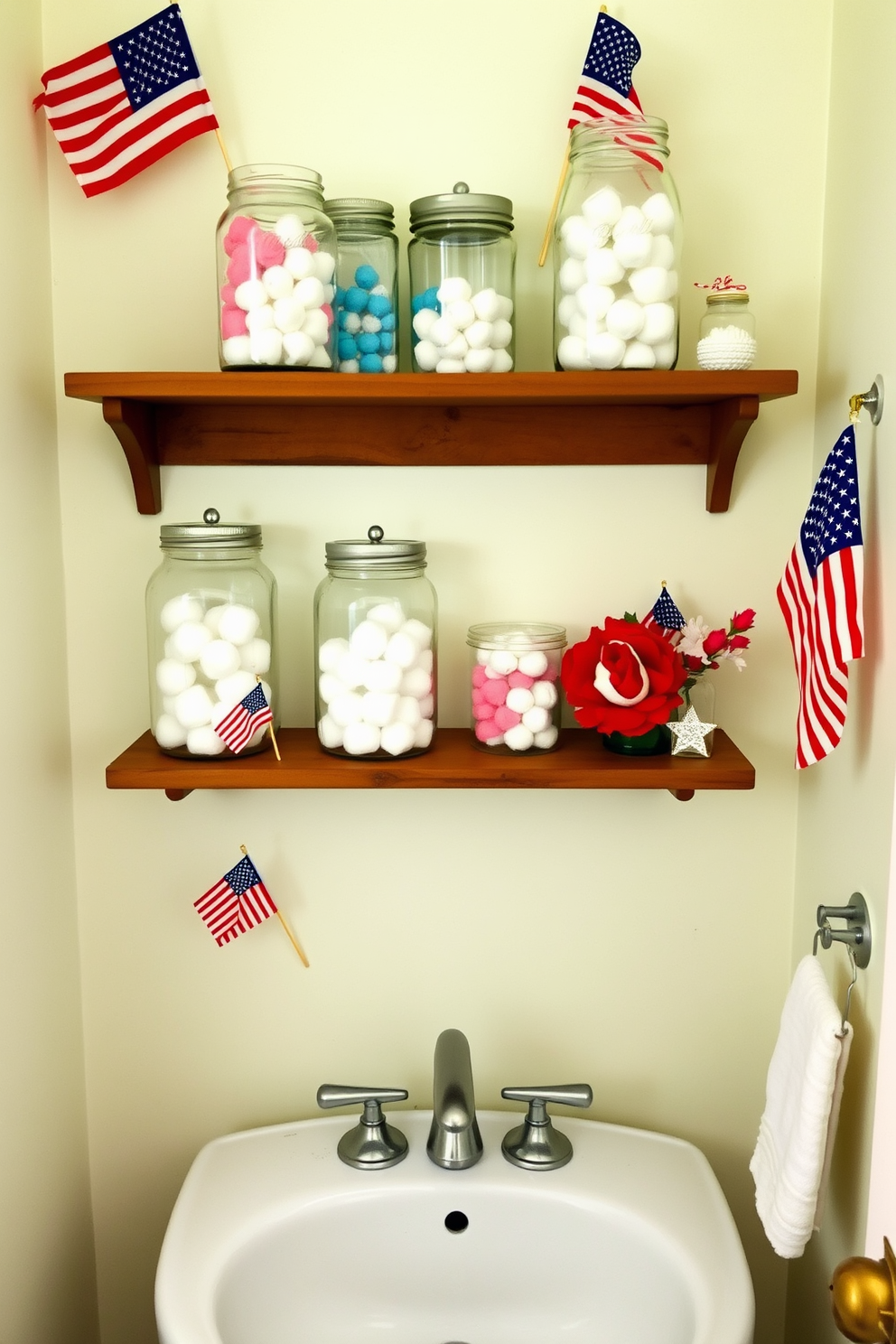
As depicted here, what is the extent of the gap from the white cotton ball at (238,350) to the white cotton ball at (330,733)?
39cm

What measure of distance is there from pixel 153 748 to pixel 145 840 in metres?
0.20

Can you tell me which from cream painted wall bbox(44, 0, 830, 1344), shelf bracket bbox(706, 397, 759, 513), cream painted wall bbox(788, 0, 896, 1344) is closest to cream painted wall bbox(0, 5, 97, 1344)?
cream painted wall bbox(44, 0, 830, 1344)

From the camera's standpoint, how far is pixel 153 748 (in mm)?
1354

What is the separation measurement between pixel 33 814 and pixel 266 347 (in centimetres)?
59

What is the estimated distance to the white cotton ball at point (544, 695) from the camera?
1320 millimetres

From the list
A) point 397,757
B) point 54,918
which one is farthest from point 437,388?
point 54,918

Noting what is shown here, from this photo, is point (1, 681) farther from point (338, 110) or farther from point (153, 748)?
point (338, 110)

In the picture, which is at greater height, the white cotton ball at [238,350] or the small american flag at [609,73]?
the small american flag at [609,73]

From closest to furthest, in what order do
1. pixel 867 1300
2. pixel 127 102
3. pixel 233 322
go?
pixel 867 1300, pixel 233 322, pixel 127 102

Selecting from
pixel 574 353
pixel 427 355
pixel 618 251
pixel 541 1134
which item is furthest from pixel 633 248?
pixel 541 1134

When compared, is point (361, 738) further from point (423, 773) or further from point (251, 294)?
point (251, 294)

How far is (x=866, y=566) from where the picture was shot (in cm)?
118

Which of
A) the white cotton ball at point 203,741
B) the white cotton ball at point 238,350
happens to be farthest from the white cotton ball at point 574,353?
the white cotton ball at point 203,741

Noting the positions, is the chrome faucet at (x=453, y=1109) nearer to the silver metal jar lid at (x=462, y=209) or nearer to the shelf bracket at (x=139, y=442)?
the shelf bracket at (x=139, y=442)
